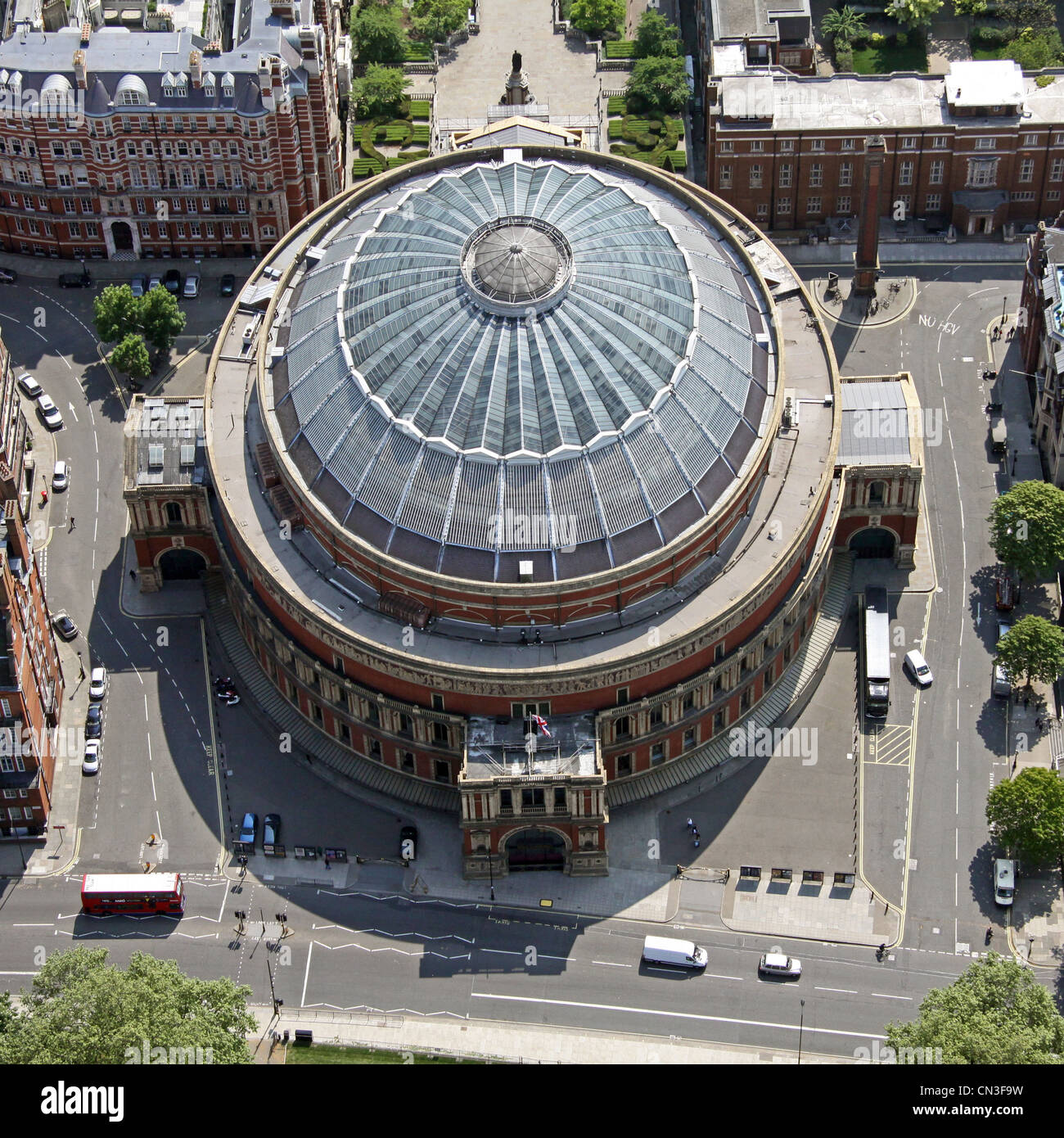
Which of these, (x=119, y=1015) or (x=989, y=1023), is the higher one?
(x=119, y=1015)

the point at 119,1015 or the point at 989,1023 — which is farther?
the point at 119,1015

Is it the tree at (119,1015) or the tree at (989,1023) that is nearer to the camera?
the tree at (989,1023)

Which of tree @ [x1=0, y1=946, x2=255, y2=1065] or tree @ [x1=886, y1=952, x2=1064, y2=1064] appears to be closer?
tree @ [x1=886, y1=952, x2=1064, y2=1064]
